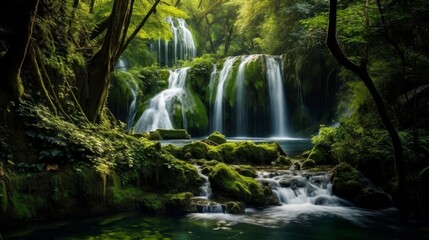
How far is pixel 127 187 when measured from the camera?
8656 millimetres

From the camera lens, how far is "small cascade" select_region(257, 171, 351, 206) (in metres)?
9.84

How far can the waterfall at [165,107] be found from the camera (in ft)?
82.0

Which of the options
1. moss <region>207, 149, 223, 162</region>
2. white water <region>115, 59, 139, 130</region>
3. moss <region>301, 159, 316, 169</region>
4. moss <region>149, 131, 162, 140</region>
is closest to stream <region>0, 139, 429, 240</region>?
moss <region>301, 159, 316, 169</region>

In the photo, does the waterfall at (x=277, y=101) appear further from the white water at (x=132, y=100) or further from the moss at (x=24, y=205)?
the moss at (x=24, y=205)

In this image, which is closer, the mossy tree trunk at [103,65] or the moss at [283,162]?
the mossy tree trunk at [103,65]

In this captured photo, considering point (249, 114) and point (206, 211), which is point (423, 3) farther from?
point (249, 114)

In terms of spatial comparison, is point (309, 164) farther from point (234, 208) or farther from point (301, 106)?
point (301, 106)

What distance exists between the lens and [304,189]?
33.7 ft

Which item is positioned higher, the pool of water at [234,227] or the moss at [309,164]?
the moss at [309,164]

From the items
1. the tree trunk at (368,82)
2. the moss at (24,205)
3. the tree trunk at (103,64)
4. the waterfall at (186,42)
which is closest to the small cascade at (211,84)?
the waterfall at (186,42)

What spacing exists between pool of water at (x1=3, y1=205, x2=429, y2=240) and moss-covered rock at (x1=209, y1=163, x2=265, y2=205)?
57 cm

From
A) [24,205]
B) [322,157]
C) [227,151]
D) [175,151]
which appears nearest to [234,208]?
[24,205]

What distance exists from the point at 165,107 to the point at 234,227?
19.1 meters

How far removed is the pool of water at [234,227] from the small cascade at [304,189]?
37.9 inches
